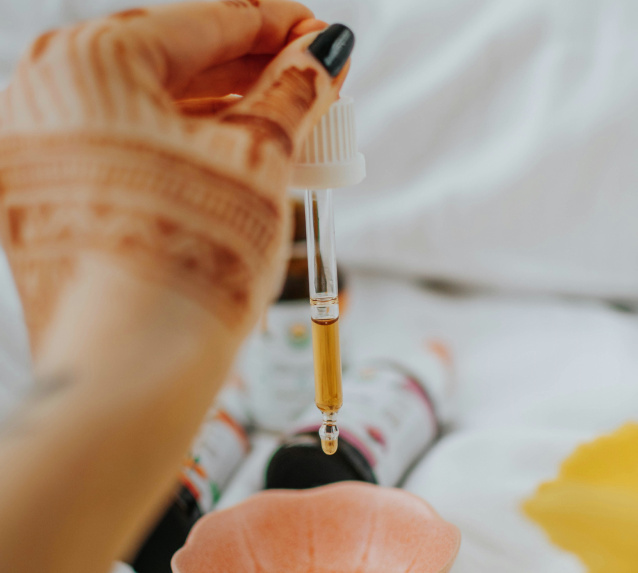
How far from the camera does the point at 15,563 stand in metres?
0.15

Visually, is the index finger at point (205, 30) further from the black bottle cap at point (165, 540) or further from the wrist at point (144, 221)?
the black bottle cap at point (165, 540)

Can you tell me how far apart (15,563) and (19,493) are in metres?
0.02

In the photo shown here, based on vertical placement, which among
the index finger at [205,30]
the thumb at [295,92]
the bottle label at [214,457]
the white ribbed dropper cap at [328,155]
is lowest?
the bottle label at [214,457]

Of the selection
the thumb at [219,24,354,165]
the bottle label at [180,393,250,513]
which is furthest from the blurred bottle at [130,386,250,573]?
the thumb at [219,24,354,165]

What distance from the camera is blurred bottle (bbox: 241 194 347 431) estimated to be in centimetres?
48

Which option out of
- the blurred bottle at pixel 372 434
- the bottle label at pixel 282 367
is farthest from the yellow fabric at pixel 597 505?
the bottle label at pixel 282 367

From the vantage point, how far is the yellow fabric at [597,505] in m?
0.33

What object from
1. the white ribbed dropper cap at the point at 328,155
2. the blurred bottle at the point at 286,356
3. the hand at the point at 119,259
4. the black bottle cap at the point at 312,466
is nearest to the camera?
the hand at the point at 119,259

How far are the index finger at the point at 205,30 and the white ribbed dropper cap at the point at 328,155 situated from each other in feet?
0.14

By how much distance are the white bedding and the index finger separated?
352 millimetres

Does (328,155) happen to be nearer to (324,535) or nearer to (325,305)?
(325,305)

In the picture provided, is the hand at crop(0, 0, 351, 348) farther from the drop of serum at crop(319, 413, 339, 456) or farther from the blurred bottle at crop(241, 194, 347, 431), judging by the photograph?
the blurred bottle at crop(241, 194, 347, 431)

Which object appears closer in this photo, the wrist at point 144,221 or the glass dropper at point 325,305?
the wrist at point 144,221

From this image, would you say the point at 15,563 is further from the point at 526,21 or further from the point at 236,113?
the point at 526,21
